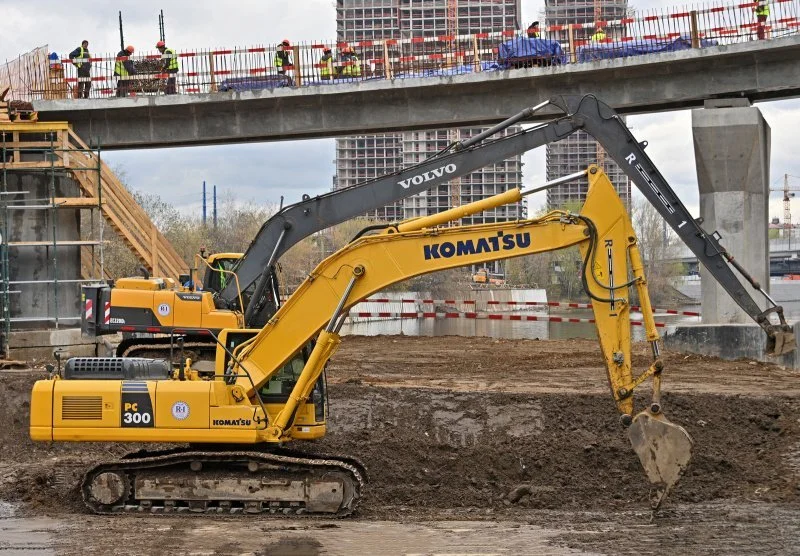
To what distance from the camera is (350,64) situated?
27.0 meters

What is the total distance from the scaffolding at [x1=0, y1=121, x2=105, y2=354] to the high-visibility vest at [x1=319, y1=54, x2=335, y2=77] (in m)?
5.92

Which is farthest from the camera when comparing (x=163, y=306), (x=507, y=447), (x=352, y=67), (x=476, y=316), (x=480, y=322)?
(x=480, y=322)

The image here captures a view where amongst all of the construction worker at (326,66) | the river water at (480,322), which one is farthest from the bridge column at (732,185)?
the construction worker at (326,66)

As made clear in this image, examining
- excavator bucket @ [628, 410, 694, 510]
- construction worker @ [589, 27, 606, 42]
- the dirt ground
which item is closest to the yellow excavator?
the dirt ground

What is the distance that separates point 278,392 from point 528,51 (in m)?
15.8

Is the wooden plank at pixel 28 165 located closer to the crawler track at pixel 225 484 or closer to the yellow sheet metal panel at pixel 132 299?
the yellow sheet metal panel at pixel 132 299

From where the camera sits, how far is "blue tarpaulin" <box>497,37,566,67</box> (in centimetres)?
2572

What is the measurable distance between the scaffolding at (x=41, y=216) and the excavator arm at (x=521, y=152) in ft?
42.5

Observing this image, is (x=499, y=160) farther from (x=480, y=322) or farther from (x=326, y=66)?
(x=480, y=322)

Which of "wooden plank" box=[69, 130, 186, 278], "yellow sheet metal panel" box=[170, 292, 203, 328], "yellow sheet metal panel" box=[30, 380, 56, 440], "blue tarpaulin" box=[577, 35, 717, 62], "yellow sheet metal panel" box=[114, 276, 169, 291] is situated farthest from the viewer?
"wooden plank" box=[69, 130, 186, 278]

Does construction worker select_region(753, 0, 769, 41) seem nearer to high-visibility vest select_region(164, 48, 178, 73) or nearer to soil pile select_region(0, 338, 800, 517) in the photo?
soil pile select_region(0, 338, 800, 517)

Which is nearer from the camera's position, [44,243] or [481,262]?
[481,262]

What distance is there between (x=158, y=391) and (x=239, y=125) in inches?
644

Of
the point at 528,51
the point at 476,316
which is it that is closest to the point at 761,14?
the point at 528,51
